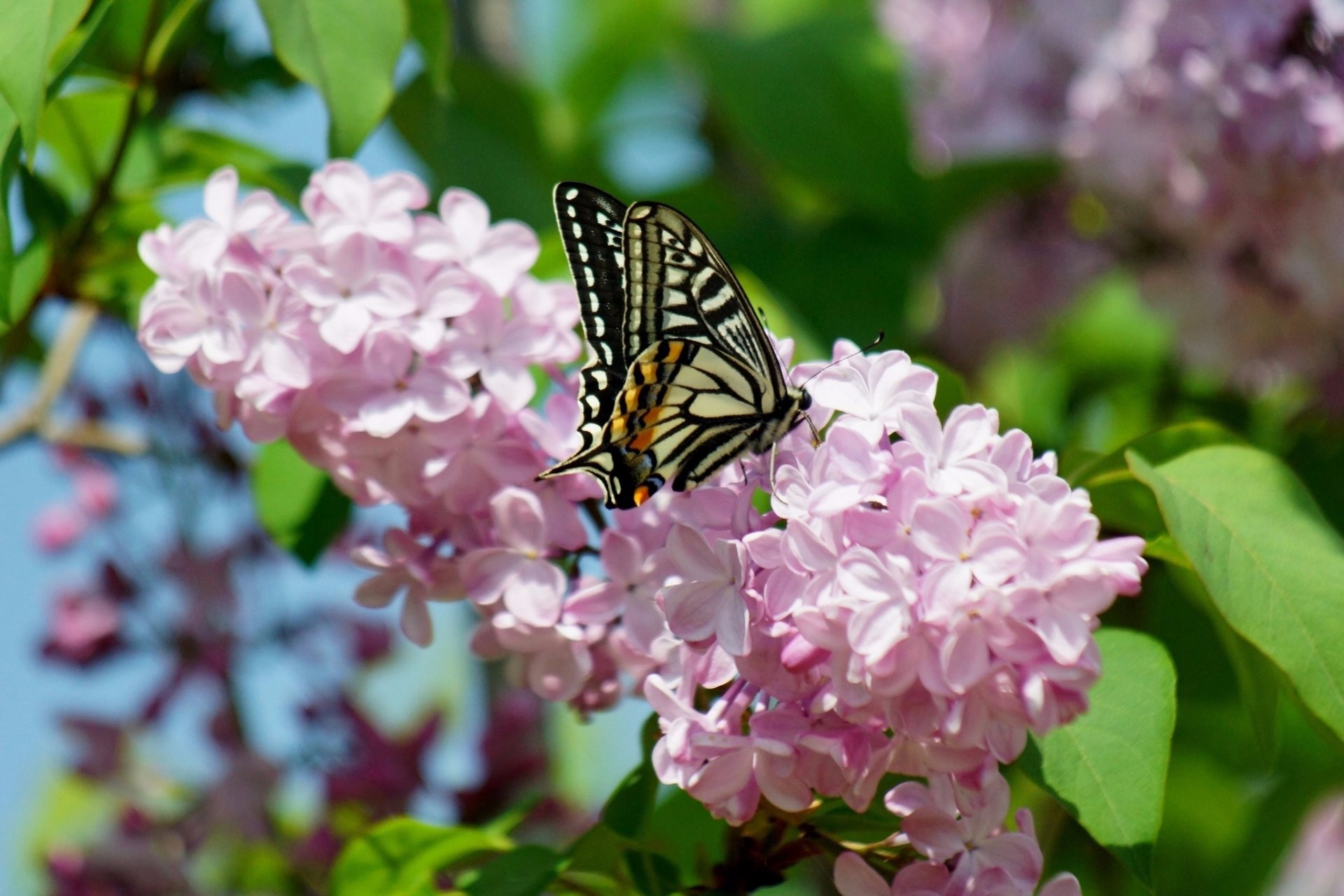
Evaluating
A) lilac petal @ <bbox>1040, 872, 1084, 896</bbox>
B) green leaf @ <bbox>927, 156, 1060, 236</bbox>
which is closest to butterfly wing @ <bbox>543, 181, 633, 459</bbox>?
lilac petal @ <bbox>1040, 872, 1084, 896</bbox>

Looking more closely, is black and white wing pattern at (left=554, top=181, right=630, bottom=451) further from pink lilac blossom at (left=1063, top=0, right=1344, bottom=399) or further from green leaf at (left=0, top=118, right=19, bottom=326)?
pink lilac blossom at (left=1063, top=0, right=1344, bottom=399)

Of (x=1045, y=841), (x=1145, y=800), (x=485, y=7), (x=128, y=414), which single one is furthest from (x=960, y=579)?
(x=485, y=7)

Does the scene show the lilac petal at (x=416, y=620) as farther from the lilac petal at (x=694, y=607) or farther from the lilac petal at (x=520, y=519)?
the lilac petal at (x=694, y=607)

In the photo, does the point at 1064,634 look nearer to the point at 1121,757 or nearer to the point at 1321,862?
the point at 1121,757

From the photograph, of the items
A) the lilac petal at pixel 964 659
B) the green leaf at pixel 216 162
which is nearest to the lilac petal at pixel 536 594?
the lilac petal at pixel 964 659

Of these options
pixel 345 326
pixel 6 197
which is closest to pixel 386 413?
pixel 345 326

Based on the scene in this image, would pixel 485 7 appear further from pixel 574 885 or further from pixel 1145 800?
pixel 1145 800
